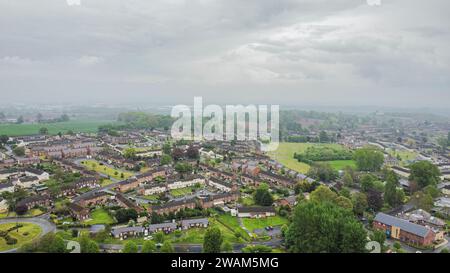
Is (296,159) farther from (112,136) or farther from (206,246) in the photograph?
(112,136)

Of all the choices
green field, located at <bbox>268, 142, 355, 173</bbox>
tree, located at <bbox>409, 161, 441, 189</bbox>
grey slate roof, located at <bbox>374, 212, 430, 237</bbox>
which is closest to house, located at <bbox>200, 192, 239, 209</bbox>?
grey slate roof, located at <bbox>374, 212, 430, 237</bbox>

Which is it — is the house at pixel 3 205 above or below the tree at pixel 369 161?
below

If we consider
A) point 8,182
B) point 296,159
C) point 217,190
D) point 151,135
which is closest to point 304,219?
point 217,190

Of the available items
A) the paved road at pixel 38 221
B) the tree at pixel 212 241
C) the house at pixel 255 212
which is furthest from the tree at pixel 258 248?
the paved road at pixel 38 221

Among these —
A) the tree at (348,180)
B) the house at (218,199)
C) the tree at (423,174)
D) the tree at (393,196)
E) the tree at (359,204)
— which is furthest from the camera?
the tree at (348,180)

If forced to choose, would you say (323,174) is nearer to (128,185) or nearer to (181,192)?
(181,192)

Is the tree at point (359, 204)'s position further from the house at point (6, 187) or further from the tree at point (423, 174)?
the house at point (6, 187)

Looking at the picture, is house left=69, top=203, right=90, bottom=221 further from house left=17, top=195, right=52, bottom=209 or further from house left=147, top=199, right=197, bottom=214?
house left=147, top=199, right=197, bottom=214
